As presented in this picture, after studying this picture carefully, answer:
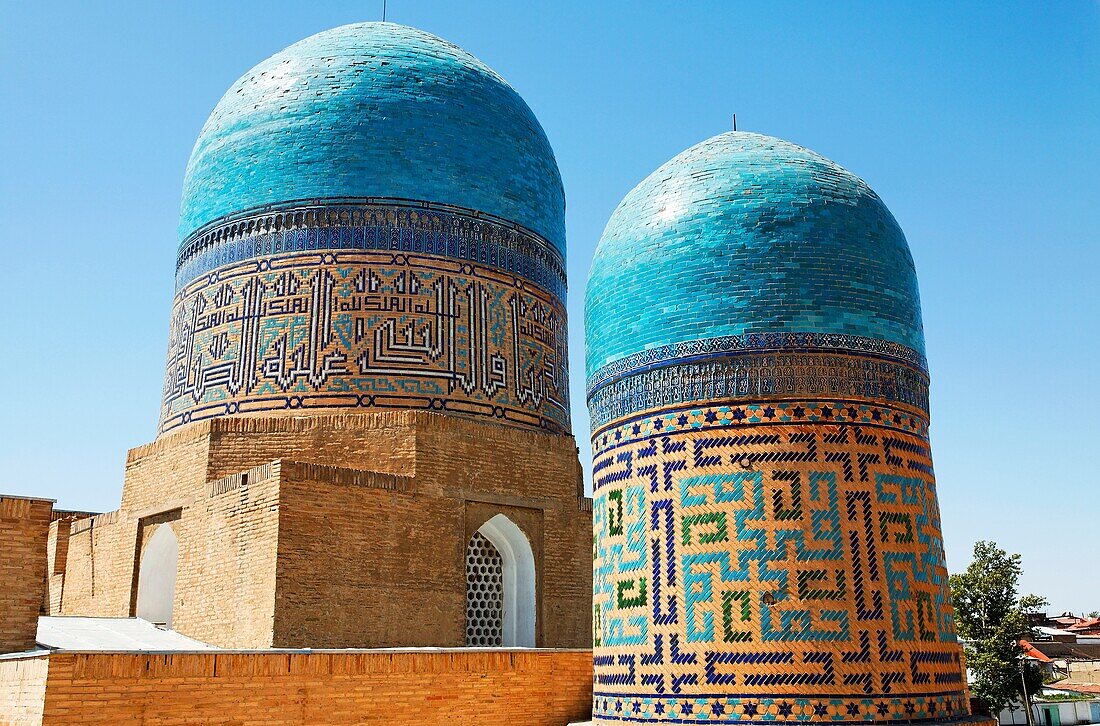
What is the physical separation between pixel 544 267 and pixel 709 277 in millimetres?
4961

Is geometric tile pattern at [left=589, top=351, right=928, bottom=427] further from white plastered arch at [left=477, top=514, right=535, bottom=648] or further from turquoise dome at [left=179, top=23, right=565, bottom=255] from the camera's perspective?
turquoise dome at [left=179, top=23, right=565, bottom=255]

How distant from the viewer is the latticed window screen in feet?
32.3

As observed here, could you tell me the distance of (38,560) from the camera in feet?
24.4

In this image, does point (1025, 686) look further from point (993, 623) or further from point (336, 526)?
point (336, 526)

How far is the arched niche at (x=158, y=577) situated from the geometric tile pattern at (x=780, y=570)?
507cm

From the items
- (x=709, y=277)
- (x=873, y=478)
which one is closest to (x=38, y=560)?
(x=709, y=277)

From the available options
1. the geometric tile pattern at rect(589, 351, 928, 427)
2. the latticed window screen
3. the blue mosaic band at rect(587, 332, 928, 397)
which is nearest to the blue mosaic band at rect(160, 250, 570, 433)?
the latticed window screen

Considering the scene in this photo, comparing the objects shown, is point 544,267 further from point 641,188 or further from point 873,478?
point 873,478

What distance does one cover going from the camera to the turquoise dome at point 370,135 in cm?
1085

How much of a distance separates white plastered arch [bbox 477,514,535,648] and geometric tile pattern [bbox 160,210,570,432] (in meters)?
1.16

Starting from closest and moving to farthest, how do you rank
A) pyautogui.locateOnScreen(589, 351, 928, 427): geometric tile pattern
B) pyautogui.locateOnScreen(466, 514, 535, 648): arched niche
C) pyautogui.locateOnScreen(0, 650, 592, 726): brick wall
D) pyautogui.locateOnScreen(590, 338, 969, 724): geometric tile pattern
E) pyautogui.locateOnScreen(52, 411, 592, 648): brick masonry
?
1. pyautogui.locateOnScreen(0, 650, 592, 726): brick wall
2. pyautogui.locateOnScreen(590, 338, 969, 724): geometric tile pattern
3. pyautogui.locateOnScreen(589, 351, 928, 427): geometric tile pattern
4. pyautogui.locateOnScreen(52, 411, 592, 648): brick masonry
5. pyautogui.locateOnScreen(466, 514, 535, 648): arched niche

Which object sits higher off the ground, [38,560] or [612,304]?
[612,304]

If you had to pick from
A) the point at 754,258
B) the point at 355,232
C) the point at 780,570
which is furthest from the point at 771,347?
the point at 355,232

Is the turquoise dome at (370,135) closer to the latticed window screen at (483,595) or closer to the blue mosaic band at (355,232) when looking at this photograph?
the blue mosaic band at (355,232)
